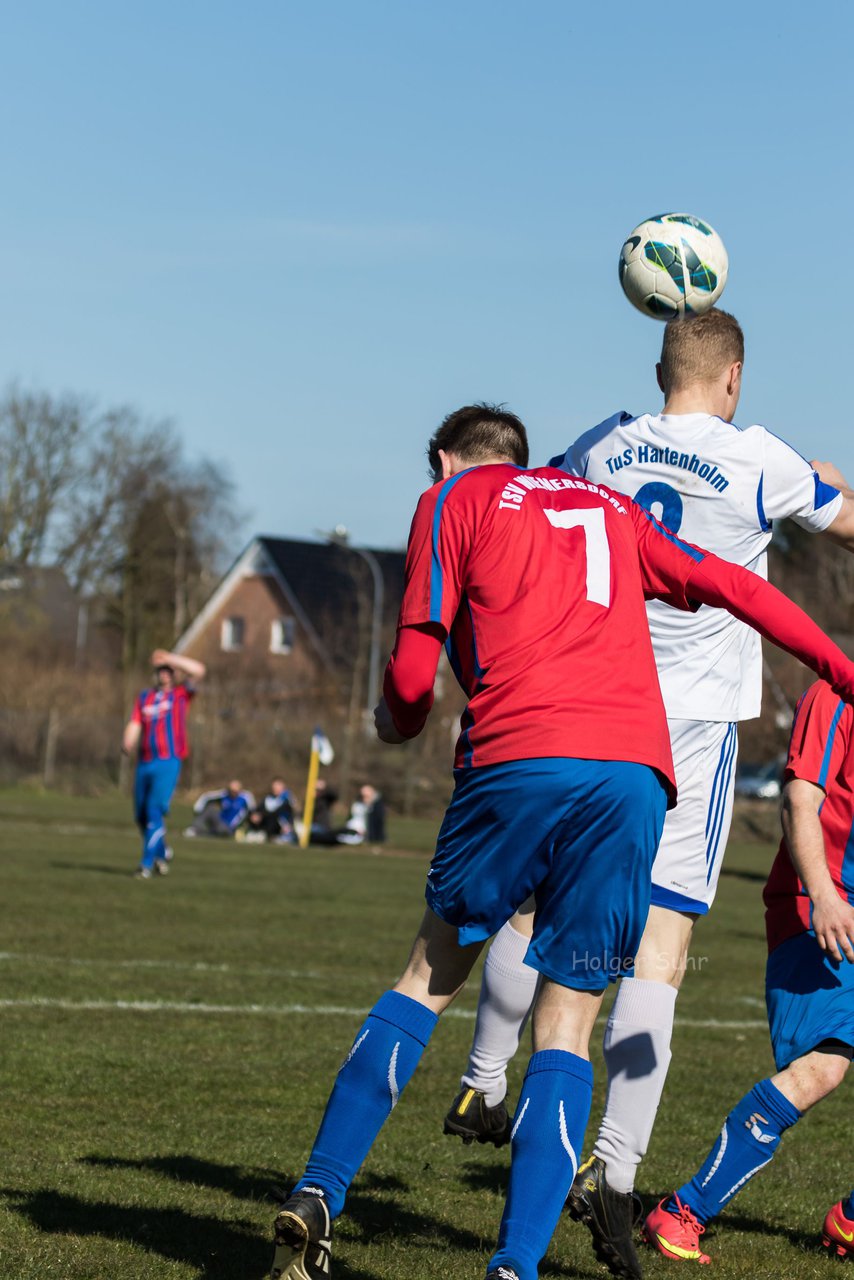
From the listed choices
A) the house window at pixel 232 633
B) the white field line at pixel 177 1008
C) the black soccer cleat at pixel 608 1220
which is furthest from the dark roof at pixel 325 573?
the black soccer cleat at pixel 608 1220

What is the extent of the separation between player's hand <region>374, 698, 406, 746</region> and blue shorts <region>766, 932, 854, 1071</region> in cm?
154

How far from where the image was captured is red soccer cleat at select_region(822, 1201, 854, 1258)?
4742 mm

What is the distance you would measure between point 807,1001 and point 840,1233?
70cm

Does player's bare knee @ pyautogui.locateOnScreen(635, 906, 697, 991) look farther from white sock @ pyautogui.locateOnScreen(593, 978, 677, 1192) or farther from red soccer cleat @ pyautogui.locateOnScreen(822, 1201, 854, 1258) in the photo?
red soccer cleat @ pyautogui.locateOnScreen(822, 1201, 854, 1258)

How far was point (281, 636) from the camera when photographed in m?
65.4

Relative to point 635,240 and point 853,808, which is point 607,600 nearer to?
point 853,808

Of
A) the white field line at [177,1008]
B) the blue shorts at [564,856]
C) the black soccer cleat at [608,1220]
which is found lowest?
the white field line at [177,1008]

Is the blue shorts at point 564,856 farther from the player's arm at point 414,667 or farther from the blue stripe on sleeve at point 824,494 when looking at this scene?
the blue stripe on sleeve at point 824,494

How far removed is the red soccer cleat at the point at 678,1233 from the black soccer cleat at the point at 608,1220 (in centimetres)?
33

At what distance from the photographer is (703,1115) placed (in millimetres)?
6727

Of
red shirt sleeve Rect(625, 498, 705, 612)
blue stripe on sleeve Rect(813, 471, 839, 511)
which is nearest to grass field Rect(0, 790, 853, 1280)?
blue stripe on sleeve Rect(813, 471, 839, 511)

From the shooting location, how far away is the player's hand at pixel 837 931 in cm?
431

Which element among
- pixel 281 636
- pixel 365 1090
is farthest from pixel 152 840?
pixel 281 636

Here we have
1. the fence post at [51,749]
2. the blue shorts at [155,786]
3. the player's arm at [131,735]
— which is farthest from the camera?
the fence post at [51,749]
